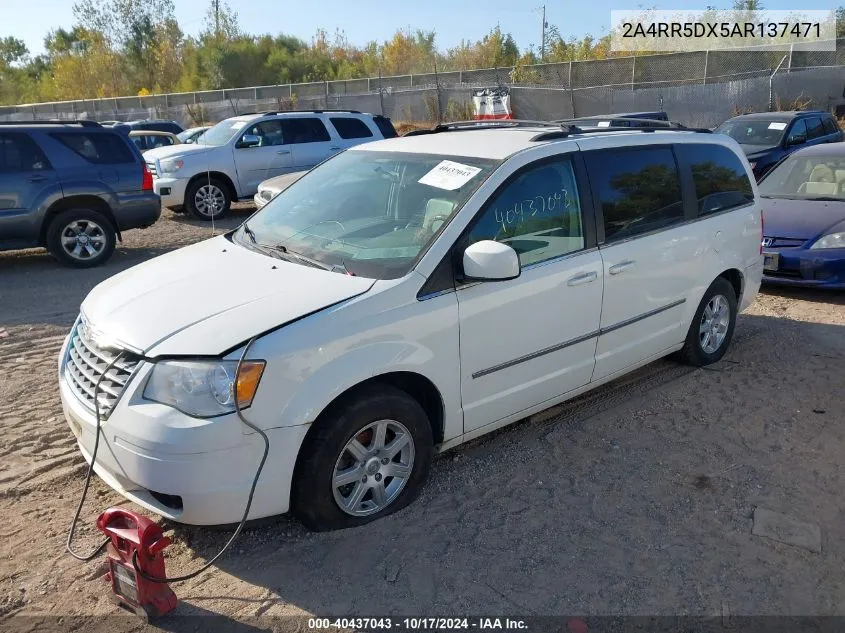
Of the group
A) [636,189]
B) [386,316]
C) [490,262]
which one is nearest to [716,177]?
[636,189]

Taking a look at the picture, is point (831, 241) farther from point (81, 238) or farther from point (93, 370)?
point (81, 238)

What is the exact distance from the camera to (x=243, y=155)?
1330 cm

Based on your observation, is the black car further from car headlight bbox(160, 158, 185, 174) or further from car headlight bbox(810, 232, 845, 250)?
car headlight bbox(810, 232, 845, 250)

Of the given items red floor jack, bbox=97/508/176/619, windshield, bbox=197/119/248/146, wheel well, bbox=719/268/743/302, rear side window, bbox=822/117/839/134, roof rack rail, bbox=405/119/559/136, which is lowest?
red floor jack, bbox=97/508/176/619

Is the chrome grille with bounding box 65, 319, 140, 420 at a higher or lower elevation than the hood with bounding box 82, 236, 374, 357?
lower

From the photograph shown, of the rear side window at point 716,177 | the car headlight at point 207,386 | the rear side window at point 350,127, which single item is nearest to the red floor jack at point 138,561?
the car headlight at point 207,386

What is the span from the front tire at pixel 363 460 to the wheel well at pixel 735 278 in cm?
314

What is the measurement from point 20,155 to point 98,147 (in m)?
0.93

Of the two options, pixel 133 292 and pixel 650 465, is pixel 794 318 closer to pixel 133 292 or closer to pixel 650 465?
pixel 650 465

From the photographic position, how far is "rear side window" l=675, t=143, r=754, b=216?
523 centimetres

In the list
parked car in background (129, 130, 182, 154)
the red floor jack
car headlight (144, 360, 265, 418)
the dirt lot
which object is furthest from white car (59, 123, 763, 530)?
parked car in background (129, 130, 182, 154)

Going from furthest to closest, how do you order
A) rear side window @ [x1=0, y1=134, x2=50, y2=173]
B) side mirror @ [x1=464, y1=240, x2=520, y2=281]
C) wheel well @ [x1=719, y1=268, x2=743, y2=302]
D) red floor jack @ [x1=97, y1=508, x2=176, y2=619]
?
rear side window @ [x1=0, y1=134, x2=50, y2=173] → wheel well @ [x1=719, y1=268, x2=743, y2=302] → side mirror @ [x1=464, y1=240, x2=520, y2=281] → red floor jack @ [x1=97, y1=508, x2=176, y2=619]

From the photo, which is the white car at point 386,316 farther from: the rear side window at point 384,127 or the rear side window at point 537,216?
the rear side window at point 384,127

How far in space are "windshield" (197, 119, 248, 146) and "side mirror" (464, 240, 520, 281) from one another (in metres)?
10.9
